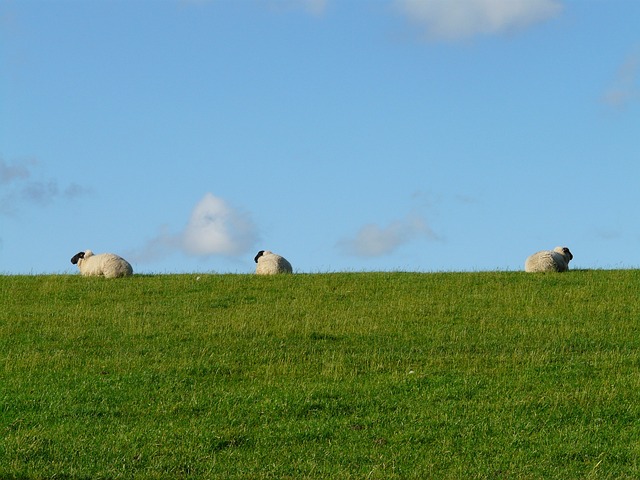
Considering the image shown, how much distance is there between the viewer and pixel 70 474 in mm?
15047

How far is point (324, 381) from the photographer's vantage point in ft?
70.2

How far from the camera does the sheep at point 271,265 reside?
130 feet

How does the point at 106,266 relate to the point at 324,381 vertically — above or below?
above

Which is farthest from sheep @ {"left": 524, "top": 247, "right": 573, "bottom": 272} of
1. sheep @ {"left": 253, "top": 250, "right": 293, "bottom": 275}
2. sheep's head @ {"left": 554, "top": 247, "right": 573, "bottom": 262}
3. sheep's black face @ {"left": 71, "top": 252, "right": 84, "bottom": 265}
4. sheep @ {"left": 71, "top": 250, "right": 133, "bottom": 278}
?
sheep's black face @ {"left": 71, "top": 252, "right": 84, "bottom": 265}

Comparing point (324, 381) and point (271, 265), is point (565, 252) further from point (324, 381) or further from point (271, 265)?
Result: point (324, 381)

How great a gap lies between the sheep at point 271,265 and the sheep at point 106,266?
5331 mm

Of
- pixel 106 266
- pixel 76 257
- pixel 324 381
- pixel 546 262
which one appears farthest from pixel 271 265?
pixel 324 381

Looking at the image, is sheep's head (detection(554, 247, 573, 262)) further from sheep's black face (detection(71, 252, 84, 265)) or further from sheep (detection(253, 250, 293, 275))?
sheep's black face (detection(71, 252, 84, 265))

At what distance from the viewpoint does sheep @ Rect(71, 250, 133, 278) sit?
39250mm

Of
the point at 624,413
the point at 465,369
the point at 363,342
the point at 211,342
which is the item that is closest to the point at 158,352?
the point at 211,342

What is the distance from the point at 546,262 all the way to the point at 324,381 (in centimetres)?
1966

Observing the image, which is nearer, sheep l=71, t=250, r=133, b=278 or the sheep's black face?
sheep l=71, t=250, r=133, b=278

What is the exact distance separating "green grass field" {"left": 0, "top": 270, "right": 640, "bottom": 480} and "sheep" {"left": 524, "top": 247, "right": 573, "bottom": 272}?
2.78 metres

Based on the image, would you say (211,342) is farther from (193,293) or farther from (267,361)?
(193,293)
